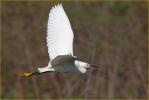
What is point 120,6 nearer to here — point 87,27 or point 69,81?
point 87,27

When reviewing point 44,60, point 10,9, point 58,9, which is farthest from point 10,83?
point 58,9

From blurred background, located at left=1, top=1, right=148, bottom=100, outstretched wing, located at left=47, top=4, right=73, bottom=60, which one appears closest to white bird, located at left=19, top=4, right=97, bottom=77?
outstretched wing, located at left=47, top=4, right=73, bottom=60

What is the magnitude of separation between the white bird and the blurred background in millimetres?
1895

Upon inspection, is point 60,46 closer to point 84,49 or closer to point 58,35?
point 58,35

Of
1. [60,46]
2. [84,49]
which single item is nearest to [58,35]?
[60,46]

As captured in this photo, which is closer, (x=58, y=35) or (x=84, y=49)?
(x=58, y=35)

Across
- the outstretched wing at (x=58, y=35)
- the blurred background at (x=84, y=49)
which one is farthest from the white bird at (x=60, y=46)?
the blurred background at (x=84, y=49)

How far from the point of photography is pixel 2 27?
10.3 metres

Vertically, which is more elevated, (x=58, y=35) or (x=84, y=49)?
(x=58, y=35)

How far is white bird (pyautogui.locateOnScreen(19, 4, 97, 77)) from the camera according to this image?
5523mm

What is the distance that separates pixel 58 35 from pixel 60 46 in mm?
134

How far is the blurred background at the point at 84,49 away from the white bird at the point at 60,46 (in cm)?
190

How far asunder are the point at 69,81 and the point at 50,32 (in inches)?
115

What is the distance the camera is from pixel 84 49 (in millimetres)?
9062
